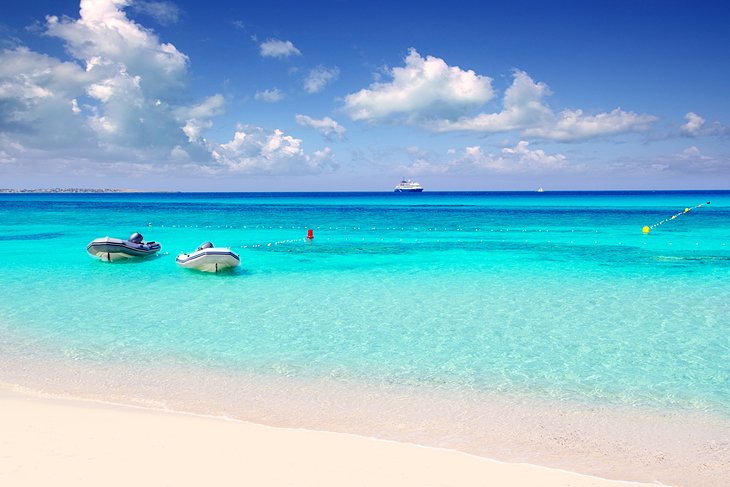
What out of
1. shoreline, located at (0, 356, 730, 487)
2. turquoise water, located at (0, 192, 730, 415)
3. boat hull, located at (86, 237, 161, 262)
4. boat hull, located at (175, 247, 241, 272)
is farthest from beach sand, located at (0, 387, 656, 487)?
boat hull, located at (86, 237, 161, 262)

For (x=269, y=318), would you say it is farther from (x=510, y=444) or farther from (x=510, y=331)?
(x=510, y=444)

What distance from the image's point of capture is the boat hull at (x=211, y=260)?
20.8m

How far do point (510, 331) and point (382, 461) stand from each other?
289 inches

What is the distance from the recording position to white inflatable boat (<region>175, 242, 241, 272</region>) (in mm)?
20797

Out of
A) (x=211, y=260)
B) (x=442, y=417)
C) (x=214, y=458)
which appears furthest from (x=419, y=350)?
(x=211, y=260)

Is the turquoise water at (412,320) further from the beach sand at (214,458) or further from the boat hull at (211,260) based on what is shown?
the beach sand at (214,458)

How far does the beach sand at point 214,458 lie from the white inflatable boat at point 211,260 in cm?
1348

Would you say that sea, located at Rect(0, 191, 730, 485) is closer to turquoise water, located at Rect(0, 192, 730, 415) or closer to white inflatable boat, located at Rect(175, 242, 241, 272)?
turquoise water, located at Rect(0, 192, 730, 415)

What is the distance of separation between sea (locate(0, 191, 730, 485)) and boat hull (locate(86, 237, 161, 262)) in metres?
1.87

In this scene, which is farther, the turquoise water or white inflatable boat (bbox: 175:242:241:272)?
white inflatable boat (bbox: 175:242:241:272)

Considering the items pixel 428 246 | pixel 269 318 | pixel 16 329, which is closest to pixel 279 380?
→ pixel 269 318

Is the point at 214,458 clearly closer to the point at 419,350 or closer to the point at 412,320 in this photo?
the point at 419,350

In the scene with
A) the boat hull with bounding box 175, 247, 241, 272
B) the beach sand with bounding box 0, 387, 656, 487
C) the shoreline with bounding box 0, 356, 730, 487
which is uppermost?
the boat hull with bounding box 175, 247, 241, 272

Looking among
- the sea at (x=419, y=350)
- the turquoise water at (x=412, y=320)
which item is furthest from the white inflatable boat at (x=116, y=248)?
the sea at (x=419, y=350)
